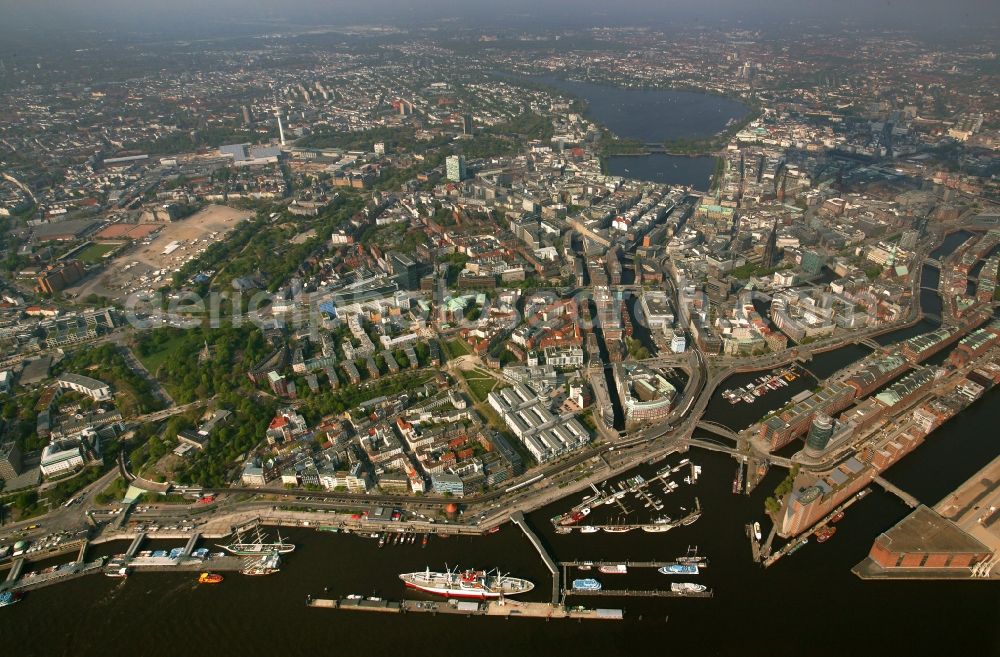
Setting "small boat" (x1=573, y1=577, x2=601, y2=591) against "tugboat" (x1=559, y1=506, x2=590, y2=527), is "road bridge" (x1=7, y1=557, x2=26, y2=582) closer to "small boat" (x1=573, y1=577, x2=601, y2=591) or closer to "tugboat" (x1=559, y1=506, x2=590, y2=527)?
"tugboat" (x1=559, y1=506, x2=590, y2=527)

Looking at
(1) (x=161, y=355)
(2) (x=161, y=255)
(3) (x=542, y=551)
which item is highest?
(2) (x=161, y=255)

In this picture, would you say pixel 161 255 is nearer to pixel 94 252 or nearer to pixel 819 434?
pixel 94 252

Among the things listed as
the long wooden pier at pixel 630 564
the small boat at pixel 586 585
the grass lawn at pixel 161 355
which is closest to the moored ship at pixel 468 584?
the small boat at pixel 586 585

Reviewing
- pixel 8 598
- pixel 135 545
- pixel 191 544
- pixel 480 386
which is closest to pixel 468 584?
pixel 191 544

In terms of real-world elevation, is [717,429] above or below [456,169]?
below

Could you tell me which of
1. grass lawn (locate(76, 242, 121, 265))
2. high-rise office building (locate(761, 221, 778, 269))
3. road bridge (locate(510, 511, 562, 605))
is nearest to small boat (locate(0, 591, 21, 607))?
road bridge (locate(510, 511, 562, 605))

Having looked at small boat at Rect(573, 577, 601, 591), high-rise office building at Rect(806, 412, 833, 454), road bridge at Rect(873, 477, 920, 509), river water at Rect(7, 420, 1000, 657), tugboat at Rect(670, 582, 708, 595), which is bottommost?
river water at Rect(7, 420, 1000, 657)
